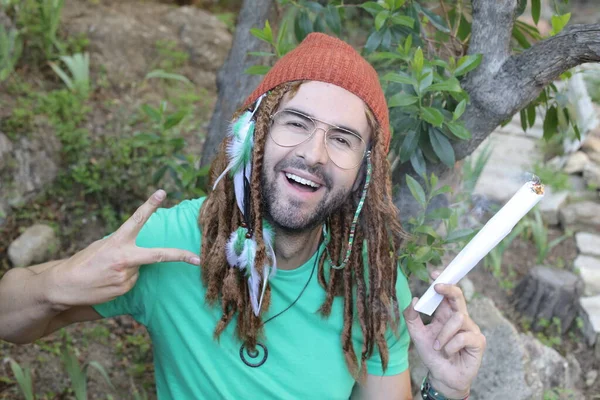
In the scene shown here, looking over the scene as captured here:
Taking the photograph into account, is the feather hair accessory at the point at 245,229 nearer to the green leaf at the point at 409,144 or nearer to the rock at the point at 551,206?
the green leaf at the point at 409,144

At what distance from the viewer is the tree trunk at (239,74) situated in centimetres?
306

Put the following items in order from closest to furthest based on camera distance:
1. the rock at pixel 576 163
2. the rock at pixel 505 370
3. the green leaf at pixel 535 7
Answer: the green leaf at pixel 535 7 < the rock at pixel 505 370 < the rock at pixel 576 163

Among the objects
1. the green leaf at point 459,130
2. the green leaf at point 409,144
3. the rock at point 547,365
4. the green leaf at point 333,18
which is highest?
the green leaf at point 333,18

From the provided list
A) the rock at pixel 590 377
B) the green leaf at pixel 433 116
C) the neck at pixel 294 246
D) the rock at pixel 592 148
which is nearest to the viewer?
the neck at pixel 294 246

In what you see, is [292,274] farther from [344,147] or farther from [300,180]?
[344,147]

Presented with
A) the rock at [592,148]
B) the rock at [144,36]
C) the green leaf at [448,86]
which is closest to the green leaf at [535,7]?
the green leaf at [448,86]

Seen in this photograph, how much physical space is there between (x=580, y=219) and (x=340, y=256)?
3.39 metres

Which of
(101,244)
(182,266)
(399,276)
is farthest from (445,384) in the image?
(101,244)

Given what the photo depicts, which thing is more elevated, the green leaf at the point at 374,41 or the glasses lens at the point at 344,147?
the green leaf at the point at 374,41

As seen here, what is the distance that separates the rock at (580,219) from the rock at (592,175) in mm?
380

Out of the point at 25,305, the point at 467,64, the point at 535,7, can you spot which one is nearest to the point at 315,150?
the point at 467,64

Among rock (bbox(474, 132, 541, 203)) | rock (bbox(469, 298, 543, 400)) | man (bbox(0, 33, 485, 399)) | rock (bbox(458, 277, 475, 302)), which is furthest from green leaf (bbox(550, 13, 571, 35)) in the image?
rock (bbox(474, 132, 541, 203))

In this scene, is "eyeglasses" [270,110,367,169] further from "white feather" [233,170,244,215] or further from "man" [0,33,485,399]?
"white feather" [233,170,244,215]

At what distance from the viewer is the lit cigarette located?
161 centimetres
